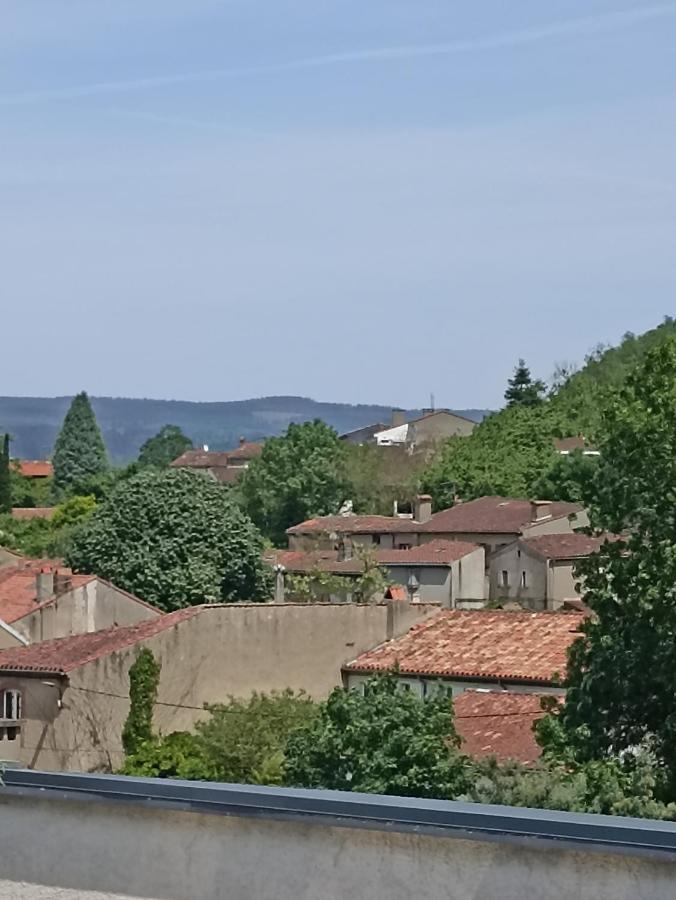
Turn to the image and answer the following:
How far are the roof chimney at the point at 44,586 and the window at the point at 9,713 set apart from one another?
7795 mm

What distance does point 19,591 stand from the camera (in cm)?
4047

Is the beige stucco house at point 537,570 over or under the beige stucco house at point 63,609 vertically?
over

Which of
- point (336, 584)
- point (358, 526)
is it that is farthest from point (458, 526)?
point (336, 584)

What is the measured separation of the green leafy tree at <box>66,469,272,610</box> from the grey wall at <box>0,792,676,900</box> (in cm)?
3914

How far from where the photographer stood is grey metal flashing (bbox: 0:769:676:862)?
474 centimetres

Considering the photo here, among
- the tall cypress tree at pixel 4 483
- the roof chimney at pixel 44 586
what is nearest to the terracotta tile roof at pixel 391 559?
the roof chimney at pixel 44 586

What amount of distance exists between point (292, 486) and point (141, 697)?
5218cm

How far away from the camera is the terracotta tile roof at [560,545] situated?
50.2 meters

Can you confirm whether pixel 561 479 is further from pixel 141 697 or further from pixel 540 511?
pixel 141 697

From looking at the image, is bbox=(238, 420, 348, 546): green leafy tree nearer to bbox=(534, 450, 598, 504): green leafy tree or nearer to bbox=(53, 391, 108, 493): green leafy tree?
bbox=(534, 450, 598, 504): green leafy tree

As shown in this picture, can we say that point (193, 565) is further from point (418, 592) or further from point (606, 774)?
point (606, 774)

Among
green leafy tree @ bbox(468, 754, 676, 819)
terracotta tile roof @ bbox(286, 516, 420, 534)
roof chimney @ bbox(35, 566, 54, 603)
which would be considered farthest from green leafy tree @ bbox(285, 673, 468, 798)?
terracotta tile roof @ bbox(286, 516, 420, 534)

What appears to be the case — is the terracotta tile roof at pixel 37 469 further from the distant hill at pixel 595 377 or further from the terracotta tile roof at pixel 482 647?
the terracotta tile roof at pixel 482 647

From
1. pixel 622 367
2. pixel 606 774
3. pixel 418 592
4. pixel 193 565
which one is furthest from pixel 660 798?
pixel 622 367
